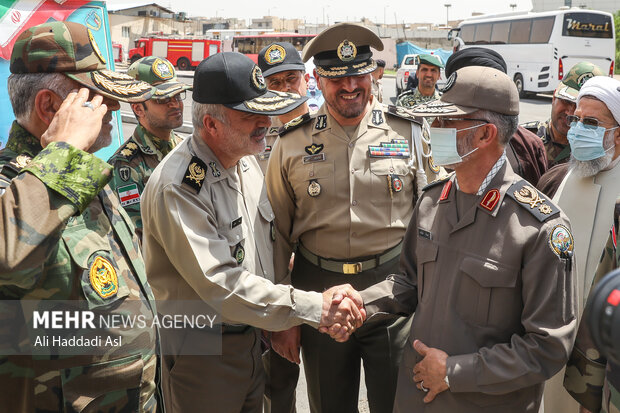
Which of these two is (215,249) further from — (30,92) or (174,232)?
(30,92)

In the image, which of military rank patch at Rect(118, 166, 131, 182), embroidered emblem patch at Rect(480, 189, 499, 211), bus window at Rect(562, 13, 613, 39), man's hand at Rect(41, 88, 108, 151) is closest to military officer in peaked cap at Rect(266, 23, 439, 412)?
embroidered emblem patch at Rect(480, 189, 499, 211)

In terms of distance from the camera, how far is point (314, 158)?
3273 millimetres

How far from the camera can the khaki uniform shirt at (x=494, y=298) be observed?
6.40ft

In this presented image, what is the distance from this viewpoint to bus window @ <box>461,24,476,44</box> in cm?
2689

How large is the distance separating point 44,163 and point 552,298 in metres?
1.74

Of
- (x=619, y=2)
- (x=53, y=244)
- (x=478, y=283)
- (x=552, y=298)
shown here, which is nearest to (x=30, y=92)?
(x=53, y=244)

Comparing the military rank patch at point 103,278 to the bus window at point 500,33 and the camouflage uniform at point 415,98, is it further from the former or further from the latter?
the bus window at point 500,33

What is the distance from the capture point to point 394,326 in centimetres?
304

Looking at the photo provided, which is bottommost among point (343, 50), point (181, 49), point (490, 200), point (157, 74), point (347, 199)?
point (181, 49)

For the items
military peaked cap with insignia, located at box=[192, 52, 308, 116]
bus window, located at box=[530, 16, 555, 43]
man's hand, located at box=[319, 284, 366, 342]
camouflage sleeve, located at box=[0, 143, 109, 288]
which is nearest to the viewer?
camouflage sleeve, located at box=[0, 143, 109, 288]

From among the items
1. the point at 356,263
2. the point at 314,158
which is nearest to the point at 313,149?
the point at 314,158

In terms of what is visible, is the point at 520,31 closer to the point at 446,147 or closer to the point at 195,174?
the point at 446,147

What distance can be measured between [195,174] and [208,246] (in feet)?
1.07

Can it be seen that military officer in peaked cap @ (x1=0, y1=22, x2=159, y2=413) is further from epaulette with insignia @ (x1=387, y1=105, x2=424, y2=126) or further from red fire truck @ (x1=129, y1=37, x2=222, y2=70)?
red fire truck @ (x1=129, y1=37, x2=222, y2=70)
